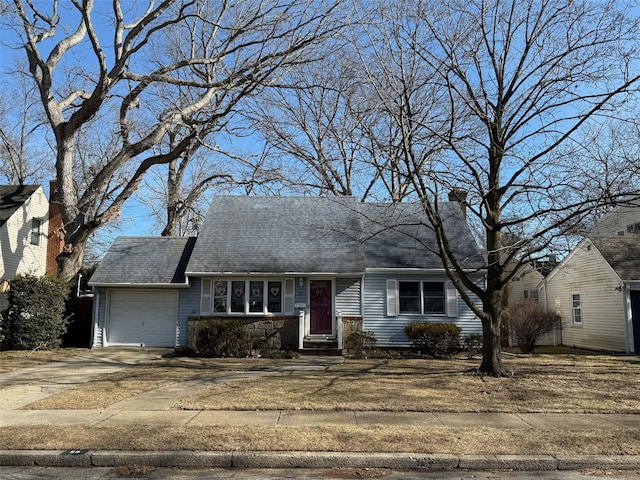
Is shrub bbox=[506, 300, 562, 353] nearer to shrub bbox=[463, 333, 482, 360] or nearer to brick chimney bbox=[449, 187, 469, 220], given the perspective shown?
shrub bbox=[463, 333, 482, 360]

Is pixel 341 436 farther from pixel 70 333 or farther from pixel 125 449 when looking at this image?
pixel 70 333

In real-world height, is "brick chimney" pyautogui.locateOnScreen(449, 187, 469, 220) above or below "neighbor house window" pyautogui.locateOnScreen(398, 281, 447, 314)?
above

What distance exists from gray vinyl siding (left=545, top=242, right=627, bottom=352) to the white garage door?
47.0 ft

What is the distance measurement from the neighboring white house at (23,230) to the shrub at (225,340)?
1202 centimetres

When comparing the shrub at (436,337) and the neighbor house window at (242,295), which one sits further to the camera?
the neighbor house window at (242,295)

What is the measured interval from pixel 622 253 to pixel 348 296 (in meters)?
11.4

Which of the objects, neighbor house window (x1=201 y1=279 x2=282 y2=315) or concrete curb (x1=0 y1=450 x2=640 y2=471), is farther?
neighbor house window (x1=201 y1=279 x2=282 y2=315)

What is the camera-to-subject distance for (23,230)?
25.2 m

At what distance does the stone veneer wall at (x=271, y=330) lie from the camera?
1788cm

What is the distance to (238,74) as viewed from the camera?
19047 millimetres

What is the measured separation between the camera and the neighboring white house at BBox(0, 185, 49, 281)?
23891 millimetres

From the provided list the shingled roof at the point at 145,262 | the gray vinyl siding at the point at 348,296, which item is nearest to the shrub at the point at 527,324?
the gray vinyl siding at the point at 348,296

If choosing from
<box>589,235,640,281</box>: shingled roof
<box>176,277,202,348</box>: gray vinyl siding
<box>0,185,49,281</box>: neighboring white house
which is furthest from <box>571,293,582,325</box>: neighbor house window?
<box>0,185,49,281</box>: neighboring white house

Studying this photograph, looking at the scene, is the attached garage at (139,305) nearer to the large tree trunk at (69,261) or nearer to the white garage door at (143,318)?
the white garage door at (143,318)
